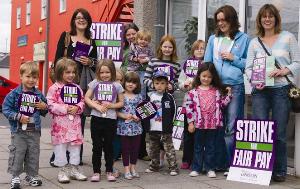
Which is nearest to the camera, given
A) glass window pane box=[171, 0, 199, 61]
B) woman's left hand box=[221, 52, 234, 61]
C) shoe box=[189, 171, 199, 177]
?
woman's left hand box=[221, 52, 234, 61]

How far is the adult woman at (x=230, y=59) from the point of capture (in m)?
6.17

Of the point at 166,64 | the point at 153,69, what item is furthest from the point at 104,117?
the point at 166,64

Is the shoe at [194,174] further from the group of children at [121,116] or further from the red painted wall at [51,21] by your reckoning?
the red painted wall at [51,21]

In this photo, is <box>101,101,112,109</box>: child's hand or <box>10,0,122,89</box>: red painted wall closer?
<box>101,101,112,109</box>: child's hand

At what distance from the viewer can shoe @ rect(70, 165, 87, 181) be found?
5.77 m

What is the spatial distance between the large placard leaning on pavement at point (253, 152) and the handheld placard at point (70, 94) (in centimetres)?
195

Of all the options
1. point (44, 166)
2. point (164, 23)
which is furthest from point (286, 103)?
point (164, 23)

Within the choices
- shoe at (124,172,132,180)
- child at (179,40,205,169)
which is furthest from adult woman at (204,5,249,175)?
shoe at (124,172,132,180)

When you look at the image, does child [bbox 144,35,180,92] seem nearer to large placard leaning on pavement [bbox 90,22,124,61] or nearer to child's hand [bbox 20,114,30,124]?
large placard leaning on pavement [bbox 90,22,124,61]

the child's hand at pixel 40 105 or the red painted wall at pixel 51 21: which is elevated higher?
the red painted wall at pixel 51 21

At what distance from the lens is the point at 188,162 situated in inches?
267

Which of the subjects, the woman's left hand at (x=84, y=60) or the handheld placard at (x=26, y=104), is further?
the woman's left hand at (x=84, y=60)

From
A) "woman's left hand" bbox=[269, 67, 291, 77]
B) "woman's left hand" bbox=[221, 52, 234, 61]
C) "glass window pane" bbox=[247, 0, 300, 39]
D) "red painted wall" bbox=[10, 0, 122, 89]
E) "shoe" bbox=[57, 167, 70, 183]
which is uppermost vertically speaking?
"red painted wall" bbox=[10, 0, 122, 89]

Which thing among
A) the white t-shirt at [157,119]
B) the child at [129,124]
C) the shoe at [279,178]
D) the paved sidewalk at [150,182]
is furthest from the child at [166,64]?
the shoe at [279,178]
